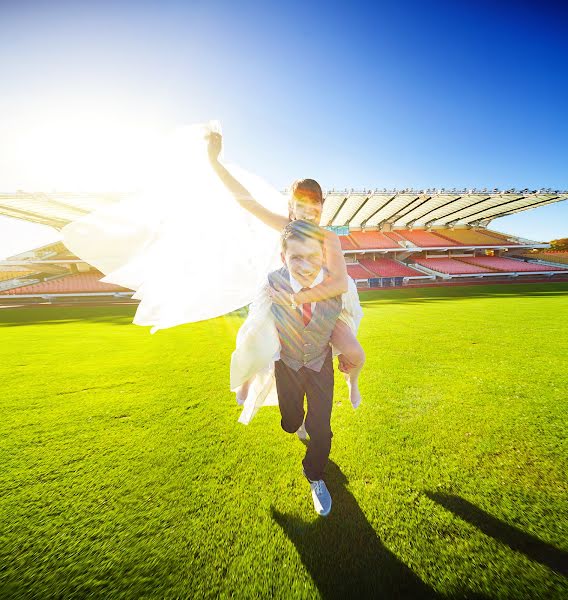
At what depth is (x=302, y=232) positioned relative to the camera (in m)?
1.73

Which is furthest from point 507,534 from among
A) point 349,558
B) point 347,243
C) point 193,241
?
point 347,243

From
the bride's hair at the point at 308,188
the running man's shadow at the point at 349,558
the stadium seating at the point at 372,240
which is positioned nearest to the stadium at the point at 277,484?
the running man's shadow at the point at 349,558

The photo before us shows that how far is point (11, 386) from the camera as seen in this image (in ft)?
14.1

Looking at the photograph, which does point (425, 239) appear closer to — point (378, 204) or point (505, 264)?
point (505, 264)

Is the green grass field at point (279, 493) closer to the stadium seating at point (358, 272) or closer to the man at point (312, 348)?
the man at point (312, 348)

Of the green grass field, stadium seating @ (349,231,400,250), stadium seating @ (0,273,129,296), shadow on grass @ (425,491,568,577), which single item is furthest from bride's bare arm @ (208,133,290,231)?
stadium seating @ (349,231,400,250)

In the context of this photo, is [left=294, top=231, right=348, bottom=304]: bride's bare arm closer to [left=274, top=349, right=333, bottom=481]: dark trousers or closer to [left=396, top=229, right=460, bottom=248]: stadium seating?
[left=274, top=349, right=333, bottom=481]: dark trousers

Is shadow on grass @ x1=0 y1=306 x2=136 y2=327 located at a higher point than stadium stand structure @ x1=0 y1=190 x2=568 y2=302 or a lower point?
lower

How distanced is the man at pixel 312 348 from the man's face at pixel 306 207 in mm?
123

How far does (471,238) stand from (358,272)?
62.3 feet

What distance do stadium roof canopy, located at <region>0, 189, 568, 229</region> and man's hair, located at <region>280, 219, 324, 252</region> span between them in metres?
19.0

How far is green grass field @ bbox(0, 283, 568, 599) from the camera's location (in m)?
1.48

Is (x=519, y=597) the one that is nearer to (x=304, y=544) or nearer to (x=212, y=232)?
(x=304, y=544)

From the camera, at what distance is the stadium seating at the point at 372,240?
111ft
